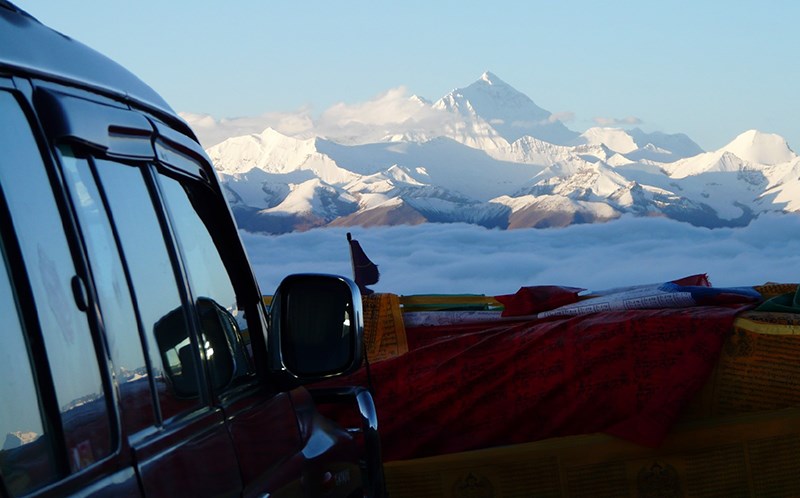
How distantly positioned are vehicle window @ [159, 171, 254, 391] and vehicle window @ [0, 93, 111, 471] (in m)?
0.50

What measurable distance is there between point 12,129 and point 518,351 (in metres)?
3.93

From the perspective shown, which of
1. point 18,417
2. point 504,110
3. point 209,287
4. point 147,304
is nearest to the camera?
point 18,417

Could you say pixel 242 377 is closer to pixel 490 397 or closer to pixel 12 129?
pixel 12 129

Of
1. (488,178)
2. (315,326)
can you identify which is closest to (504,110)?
(488,178)

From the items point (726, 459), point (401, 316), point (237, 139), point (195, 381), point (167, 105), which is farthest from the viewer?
point (237, 139)

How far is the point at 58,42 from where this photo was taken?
157cm

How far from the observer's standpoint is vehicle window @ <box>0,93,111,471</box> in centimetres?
127

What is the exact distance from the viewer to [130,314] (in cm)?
152

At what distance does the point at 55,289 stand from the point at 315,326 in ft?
2.93

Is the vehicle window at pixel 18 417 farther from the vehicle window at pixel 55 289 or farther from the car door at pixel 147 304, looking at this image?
the car door at pixel 147 304

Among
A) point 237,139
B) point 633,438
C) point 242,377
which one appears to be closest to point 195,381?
point 242,377

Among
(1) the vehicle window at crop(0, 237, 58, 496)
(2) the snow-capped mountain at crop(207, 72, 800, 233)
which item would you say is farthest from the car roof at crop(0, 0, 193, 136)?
(2) the snow-capped mountain at crop(207, 72, 800, 233)

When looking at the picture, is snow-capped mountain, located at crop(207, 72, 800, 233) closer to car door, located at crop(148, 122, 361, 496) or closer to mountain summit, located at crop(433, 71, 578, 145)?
mountain summit, located at crop(433, 71, 578, 145)

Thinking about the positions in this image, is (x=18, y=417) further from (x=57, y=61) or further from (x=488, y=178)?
(x=488, y=178)
